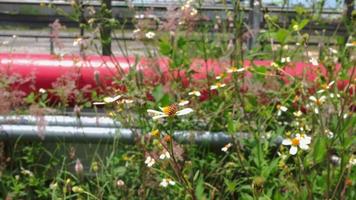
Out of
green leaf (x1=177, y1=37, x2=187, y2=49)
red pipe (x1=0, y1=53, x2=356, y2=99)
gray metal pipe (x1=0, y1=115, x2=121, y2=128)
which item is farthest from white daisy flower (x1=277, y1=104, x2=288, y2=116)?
gray metal pipe (x1=0, y1=115, x2=121, y2=128)

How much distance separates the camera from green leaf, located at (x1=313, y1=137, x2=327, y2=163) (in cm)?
142

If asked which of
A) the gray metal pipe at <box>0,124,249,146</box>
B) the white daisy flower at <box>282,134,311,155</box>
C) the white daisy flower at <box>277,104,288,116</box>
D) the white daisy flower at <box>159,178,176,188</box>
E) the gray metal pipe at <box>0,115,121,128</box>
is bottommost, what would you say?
the white daisy flower at <box>159,178,176,188</box>

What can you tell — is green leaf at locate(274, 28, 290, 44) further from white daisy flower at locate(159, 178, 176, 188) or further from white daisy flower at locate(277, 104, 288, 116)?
white daisy flower at locate(159, 178, 176, 188)

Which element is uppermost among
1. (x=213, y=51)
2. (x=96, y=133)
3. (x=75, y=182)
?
(x=213, y=51)

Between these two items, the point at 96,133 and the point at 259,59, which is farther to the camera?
the point at 259,59

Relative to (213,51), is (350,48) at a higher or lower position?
higher

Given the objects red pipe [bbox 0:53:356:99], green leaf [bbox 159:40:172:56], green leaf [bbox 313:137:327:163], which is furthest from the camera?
red pipe [bbox 0:53:356:99]

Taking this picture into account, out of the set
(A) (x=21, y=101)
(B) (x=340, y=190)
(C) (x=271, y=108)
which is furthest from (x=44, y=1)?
(B) (x=340, y=190)

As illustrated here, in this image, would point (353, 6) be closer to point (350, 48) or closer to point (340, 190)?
point (350, 48)

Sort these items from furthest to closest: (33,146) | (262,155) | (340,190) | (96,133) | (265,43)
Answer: (265,43)
(33,146)
(96,133)
(262,155)
(340,190)

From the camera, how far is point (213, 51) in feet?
9.31

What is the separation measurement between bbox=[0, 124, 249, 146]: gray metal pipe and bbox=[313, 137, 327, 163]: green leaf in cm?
82

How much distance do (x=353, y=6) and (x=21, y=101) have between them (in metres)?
1.58

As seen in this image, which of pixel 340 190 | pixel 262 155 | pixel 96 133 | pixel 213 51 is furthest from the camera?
pixel 213 51
